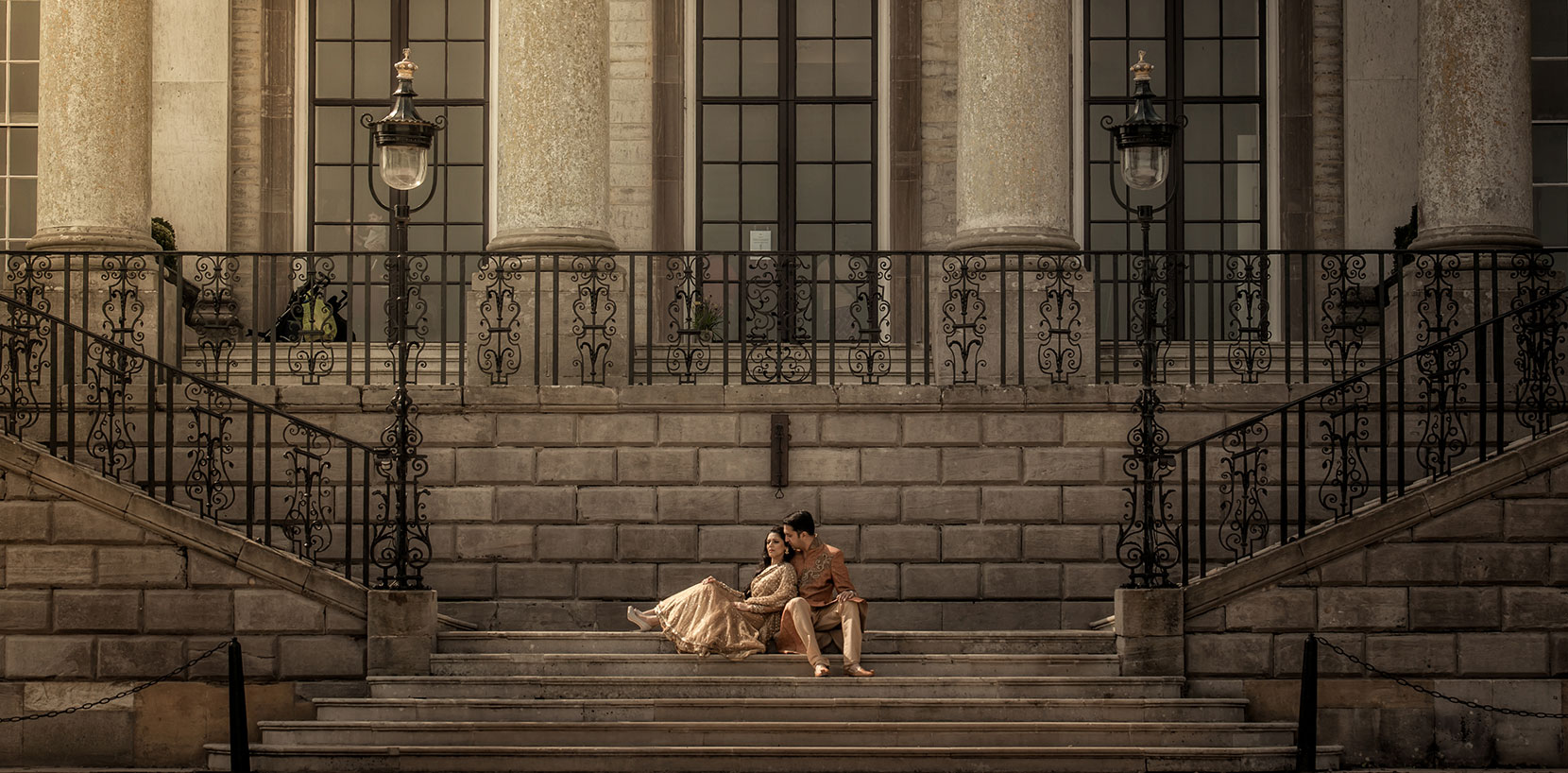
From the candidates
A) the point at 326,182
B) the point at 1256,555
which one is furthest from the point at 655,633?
the point at 326,182

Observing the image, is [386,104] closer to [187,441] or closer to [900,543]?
[187,441]

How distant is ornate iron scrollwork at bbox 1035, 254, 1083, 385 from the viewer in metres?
16.1

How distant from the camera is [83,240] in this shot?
16.8m

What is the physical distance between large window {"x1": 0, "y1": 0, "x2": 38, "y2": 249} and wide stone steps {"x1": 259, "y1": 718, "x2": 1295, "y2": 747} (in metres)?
9.69

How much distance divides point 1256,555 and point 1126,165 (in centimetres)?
311

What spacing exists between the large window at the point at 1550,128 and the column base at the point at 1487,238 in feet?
10.3

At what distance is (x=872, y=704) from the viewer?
12930 mm

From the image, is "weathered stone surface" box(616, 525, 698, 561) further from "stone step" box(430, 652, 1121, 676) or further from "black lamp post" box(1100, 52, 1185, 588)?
"black lamp post" box(1100, 52, 1185, 588)

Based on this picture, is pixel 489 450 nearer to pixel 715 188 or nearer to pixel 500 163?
pixel 500 163

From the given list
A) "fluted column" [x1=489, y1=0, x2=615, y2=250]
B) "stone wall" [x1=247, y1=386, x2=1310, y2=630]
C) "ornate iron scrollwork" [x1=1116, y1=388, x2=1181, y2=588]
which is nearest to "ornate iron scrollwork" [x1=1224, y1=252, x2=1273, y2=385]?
"ornate iron scrollwork" [x1=1116, y1=388, x2=1181, y2=588]

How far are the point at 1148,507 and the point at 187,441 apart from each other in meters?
7.88

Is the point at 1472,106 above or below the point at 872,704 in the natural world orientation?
above

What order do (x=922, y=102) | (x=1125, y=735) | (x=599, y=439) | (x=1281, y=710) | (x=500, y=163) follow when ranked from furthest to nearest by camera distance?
(x=922, y=102)
(x=500, y=163)
(x=599, y=439)
(x=1281, y=710)
(x=1125, y=735)

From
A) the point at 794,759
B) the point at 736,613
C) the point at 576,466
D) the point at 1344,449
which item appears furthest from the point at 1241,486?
the point at 576,466
